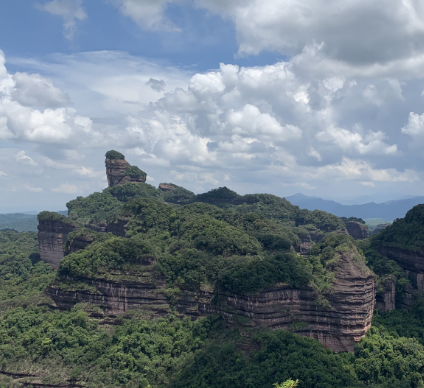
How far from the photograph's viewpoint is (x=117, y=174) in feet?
455

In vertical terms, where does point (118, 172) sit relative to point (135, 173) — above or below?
above

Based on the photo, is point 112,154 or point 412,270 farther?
point 112,154

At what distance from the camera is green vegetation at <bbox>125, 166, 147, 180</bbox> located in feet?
454

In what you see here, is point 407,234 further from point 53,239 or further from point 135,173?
point 135,173

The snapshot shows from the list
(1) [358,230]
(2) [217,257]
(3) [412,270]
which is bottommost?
(3) [412,270]

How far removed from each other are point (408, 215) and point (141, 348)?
44453 mm

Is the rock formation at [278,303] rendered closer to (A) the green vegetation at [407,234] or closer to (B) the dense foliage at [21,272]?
(A) the green vegetation at [407,234]

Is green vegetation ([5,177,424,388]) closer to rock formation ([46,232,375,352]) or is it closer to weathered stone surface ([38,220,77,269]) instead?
rock formation ([46,232,375,352])

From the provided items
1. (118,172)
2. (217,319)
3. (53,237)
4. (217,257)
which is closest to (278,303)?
(217,319)

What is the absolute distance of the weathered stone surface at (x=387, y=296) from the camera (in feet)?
207

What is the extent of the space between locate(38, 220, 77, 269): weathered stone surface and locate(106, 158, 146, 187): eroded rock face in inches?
1698

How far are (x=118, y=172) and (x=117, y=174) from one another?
67 centimetres

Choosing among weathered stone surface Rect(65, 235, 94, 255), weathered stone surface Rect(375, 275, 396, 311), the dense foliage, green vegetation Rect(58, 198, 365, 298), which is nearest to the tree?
green vegetation Rect(58, 198, 365, 298)

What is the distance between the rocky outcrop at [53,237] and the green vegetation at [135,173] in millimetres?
44183
